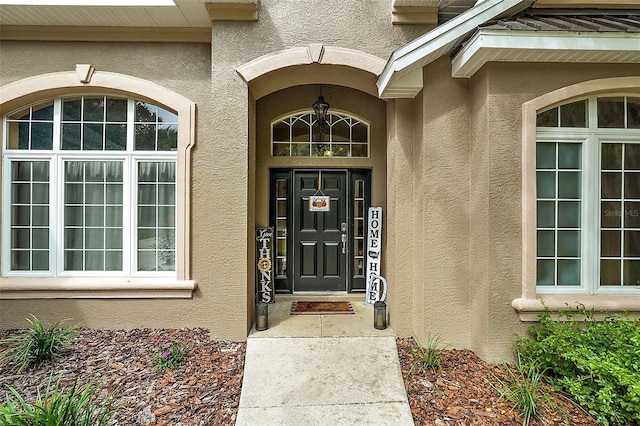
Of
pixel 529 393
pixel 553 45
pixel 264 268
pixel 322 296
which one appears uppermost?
pixel 553 45

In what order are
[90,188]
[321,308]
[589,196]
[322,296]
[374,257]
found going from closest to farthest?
[589,196] → [90,188] → [321,308] → [374,257] → [322,296]

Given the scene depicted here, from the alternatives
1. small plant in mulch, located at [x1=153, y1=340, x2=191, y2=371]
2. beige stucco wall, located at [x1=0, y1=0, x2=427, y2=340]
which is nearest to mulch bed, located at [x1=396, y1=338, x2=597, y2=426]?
beige stucco wall, located at [x1=0, y1=0, x2=427, y2=340]

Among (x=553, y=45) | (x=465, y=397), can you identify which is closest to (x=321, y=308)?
(x=465, y=397)

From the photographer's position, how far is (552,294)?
12.4ft

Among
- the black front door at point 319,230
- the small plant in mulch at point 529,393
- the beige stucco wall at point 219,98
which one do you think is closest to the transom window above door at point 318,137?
the black front door at point 319,230

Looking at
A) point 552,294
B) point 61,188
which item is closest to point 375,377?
point 552,294

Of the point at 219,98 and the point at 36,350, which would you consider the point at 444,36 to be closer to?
the point at 219,98

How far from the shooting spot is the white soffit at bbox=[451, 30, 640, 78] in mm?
3387

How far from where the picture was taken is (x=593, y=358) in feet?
9.72

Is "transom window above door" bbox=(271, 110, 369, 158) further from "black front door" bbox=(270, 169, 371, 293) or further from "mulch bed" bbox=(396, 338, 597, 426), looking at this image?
"mulch bed" bbox=(396, 338, 597, 426)

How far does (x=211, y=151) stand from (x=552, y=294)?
459cm

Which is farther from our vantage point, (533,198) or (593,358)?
(533,198)

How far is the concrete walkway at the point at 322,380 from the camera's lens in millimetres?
3002

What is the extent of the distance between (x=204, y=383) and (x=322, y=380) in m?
1.25
